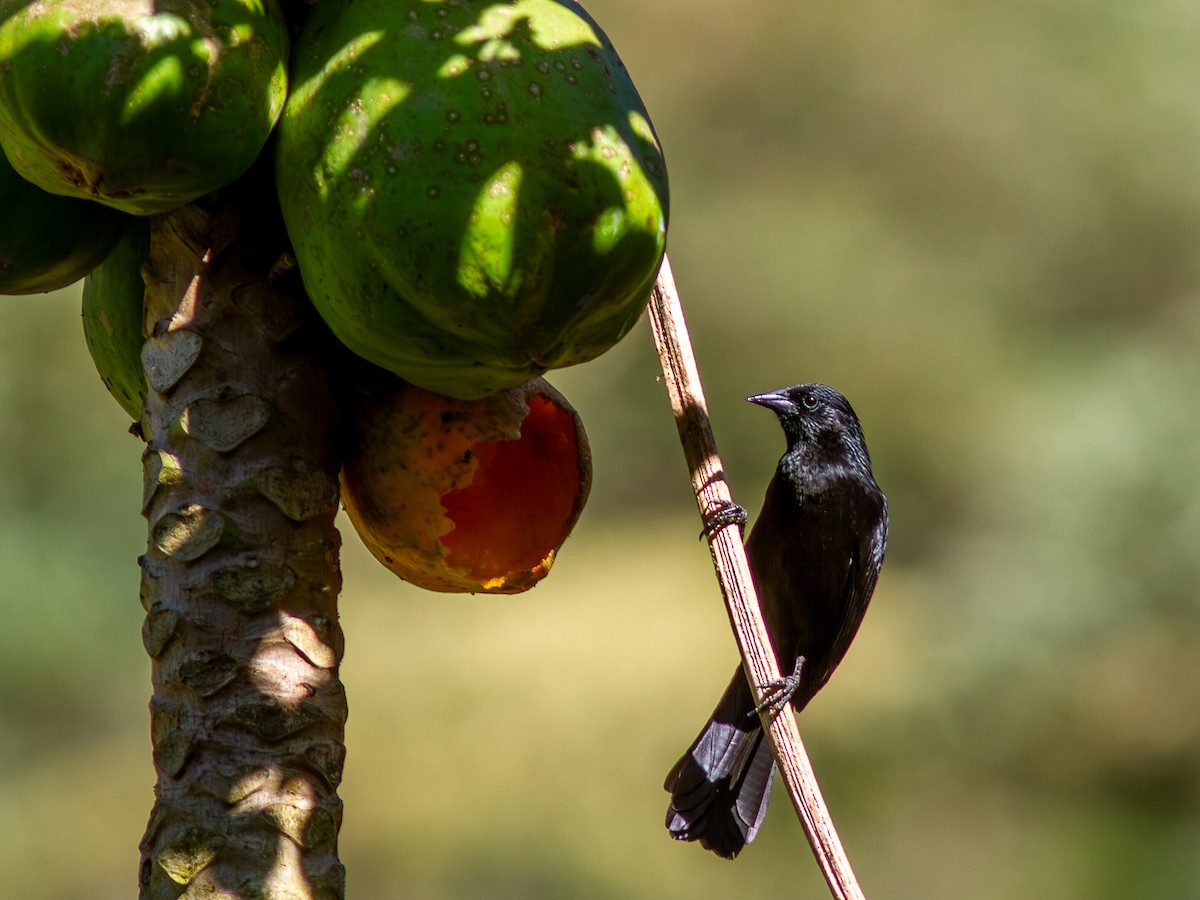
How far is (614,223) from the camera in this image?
1.63m

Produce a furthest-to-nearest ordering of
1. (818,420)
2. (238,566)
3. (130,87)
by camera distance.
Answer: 1. (818,420)
2. (238,566)
3. (130,87)

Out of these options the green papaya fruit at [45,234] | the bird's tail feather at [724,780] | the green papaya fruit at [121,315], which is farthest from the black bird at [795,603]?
the green papaya fruit at [45,234]

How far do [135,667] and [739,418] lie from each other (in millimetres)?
3726

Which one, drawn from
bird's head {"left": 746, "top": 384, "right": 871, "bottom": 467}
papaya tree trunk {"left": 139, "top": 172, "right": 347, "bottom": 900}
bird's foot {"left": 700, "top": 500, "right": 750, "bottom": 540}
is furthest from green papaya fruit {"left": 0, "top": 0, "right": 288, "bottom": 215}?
bird's head {"left": 746, "top": 384, "right": 871, "bottom": 467}

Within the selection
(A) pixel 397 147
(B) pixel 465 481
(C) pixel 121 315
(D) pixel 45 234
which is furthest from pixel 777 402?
(A) pixel 397 147

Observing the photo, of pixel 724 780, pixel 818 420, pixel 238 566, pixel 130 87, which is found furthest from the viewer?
pixel 818 420

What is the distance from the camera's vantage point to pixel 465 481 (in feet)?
6.38

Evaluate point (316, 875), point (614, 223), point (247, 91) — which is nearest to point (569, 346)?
point (614, 223)

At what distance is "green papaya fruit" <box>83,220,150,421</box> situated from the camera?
197cm

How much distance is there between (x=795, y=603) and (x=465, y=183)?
8.56 feet

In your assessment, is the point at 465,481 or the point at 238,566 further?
the point at 465,481

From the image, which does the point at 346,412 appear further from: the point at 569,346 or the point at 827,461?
the point at 827,461

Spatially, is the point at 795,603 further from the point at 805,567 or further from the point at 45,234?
the point at 45,234

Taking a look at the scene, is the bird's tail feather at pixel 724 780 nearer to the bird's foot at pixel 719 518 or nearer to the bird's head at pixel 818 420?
the bird's head at pixel 818 420
